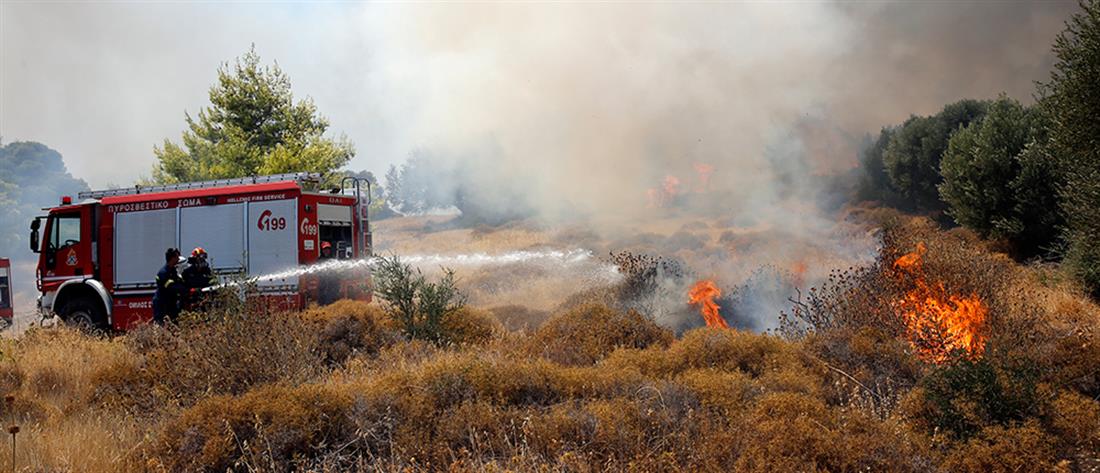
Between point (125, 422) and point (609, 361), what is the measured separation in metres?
4.31

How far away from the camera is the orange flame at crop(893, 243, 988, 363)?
730cm

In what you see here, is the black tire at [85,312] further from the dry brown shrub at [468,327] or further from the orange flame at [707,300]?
the orange flame at [707,300]

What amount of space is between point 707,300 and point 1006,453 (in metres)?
7.26

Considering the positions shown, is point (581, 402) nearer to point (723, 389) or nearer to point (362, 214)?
point (723, 389)

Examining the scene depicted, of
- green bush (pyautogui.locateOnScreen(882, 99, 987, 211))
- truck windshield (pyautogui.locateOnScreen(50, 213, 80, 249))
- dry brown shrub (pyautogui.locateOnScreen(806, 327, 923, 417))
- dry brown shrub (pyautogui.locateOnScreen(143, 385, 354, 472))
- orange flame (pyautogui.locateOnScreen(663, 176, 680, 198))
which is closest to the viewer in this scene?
dry brown shrub (pyautogui.locateOnScreen(143, 385, 354, 472))

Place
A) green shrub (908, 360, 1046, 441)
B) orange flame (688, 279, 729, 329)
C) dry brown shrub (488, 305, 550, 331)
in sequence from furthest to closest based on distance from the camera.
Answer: dry brown shrub (488, 305, 550, 331) → orange flame (688, 279, 729, 329) → green shrub (908, 360, 1046, 441)

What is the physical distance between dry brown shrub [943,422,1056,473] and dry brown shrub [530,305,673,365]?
376 centimetres

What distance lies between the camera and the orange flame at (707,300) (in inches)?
451

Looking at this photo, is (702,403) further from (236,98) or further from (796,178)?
(796,178)

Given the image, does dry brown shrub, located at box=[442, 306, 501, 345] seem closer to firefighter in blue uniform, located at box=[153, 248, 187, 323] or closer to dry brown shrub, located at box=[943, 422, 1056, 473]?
firefighter in blue uniform, located at box=[153, 248, 187, 323]

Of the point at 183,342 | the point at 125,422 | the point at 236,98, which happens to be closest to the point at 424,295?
the point at 183,342

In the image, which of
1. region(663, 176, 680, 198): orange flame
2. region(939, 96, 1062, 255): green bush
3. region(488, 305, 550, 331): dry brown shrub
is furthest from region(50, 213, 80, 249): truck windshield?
region(663, 176, 680, 198): orange flame

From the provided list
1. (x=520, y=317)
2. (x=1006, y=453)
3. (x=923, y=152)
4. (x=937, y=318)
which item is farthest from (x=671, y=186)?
(x=1006, y=453)

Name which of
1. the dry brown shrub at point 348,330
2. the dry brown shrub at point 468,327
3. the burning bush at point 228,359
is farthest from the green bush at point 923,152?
the burning bush at point 228,359
